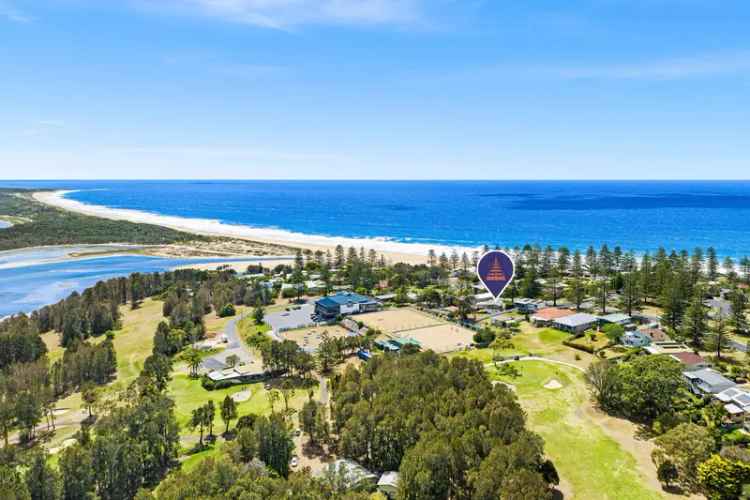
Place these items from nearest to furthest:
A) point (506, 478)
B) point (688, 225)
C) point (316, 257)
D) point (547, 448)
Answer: point (506, 478)
point (547, 448)
point (316, 257)
point (688, 225)

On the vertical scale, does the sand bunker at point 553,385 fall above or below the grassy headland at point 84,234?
below

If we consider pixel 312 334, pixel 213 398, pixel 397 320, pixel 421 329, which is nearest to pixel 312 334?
pixel 312 334

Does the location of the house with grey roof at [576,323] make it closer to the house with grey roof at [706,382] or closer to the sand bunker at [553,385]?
the house with grey roof at [706,382]

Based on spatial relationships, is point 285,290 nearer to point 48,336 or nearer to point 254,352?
point 254,352

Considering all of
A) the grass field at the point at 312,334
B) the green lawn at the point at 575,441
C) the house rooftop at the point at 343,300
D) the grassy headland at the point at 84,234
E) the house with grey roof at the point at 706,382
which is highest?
the grassy headland at the point at 84,234

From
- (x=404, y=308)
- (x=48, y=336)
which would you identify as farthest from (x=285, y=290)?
(x=48, y=336)

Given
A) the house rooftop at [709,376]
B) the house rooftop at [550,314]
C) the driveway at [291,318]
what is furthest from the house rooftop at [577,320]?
the driveway at [291,318]

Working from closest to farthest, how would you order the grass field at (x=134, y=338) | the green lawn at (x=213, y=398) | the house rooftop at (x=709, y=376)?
the house rooftop at (x=709, y=376)
the green lawn at (x=213, y=398)
the grass field at (x=134, y=338)

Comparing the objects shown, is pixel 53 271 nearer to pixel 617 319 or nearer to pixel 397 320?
pixel 397 320
